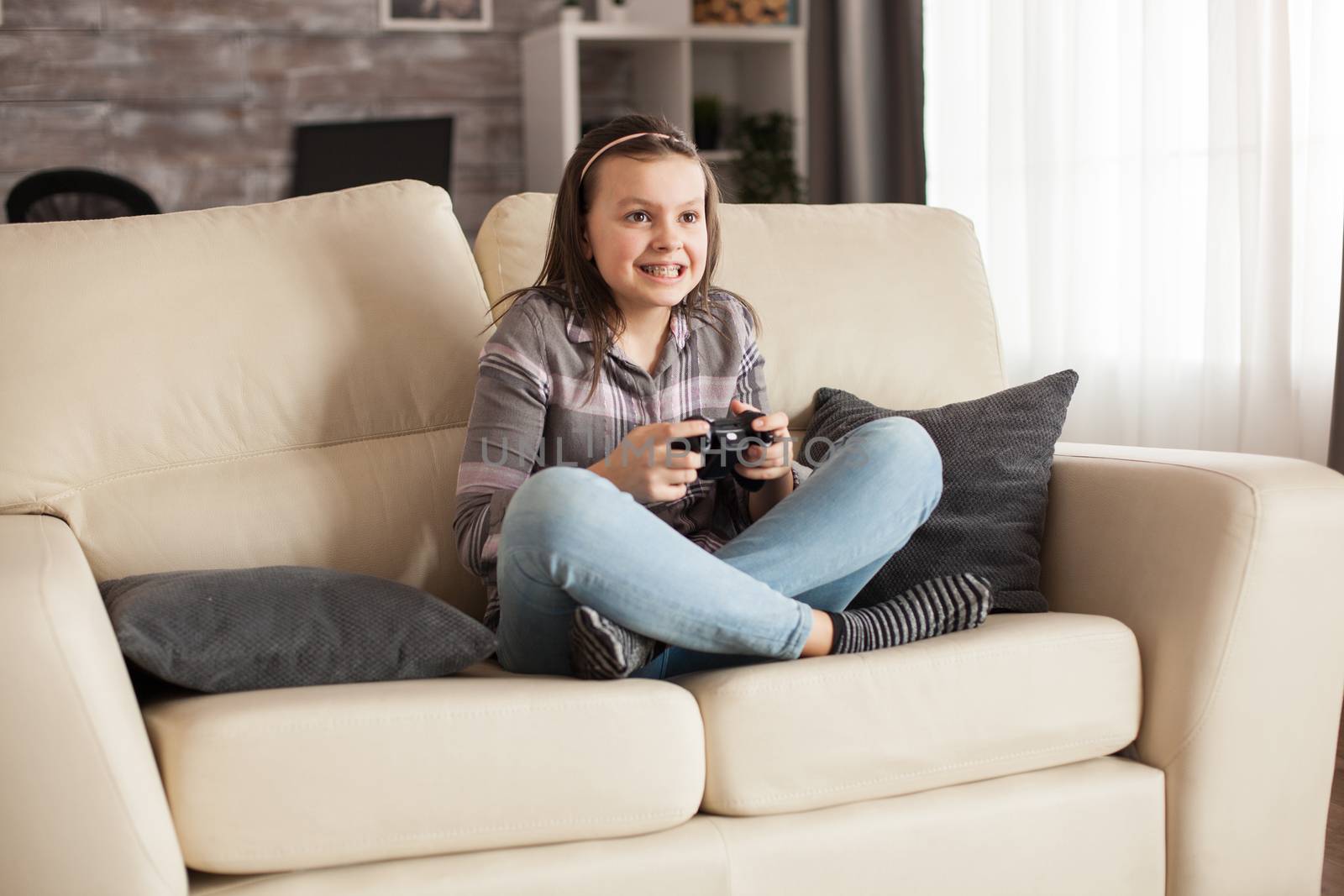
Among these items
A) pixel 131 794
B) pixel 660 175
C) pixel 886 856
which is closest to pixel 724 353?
pixel 660 175

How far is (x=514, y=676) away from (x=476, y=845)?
18 centimetres

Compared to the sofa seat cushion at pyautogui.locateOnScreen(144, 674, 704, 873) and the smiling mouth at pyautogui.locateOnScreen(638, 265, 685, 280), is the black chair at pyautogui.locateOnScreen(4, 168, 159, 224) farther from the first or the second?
the sofa seat cushion at pyautogui.locateOnScreen(144, 674, 704, 873)

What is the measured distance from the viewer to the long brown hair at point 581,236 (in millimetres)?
1710

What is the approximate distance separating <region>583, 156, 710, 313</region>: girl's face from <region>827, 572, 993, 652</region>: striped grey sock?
0.48 metres

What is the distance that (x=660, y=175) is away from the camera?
5.55 feet

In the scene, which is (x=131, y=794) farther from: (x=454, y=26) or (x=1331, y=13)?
(x=454, y=26)

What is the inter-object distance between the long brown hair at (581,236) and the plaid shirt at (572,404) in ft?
0.06

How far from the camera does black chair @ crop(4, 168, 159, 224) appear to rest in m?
3.44

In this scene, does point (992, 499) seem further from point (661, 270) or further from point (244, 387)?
point (244, 387)

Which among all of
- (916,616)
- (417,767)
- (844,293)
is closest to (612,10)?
(844,293)

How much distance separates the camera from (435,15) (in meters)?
4.11

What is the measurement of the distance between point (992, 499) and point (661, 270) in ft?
1.67

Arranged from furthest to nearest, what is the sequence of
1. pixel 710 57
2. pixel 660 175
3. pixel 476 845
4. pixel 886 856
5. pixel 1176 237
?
pixel 710 57, pixel 1176 237, pixel 660 175, pixel 886 856, pixel 476 845

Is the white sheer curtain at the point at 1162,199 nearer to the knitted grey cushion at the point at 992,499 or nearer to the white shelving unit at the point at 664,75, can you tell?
the white shelving unit at the point at 664,75
